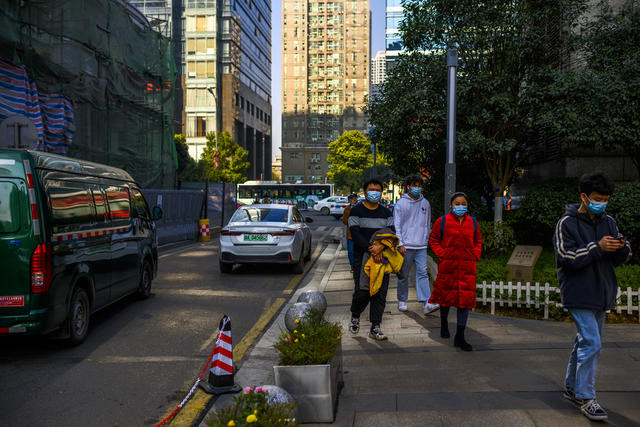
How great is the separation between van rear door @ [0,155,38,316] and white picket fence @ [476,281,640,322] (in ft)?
18.1

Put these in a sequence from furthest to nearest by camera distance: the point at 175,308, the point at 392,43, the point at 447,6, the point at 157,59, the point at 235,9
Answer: the point at 392,43 < the point at 235,9 < the point at 157,59 < the point at 447,6 < the point at 175,308

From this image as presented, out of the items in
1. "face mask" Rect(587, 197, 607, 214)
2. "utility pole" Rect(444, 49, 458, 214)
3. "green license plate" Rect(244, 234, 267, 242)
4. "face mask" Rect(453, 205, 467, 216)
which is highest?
"utility pole" Rect(444, 49, 458, 214)

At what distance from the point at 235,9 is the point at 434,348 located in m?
73.4

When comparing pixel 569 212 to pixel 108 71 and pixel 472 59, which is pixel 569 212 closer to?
pixel 472 59

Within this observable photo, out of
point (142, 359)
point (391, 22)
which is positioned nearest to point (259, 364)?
point (142, 359)

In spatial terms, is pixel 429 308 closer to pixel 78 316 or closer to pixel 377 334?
pixel 377 334

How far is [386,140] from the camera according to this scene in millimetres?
13188

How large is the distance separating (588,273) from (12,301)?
5192 mm

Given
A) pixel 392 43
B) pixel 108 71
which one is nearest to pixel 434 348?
pixel 108 71

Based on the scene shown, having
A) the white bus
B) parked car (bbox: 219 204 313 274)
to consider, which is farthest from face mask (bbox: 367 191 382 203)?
the white bus

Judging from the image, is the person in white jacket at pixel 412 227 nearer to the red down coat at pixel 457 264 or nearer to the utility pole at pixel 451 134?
the red down coat at pixel 457 264

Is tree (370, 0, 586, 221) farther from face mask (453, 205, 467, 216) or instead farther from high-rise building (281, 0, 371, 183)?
high-rise building (281, 0, 371, 183)

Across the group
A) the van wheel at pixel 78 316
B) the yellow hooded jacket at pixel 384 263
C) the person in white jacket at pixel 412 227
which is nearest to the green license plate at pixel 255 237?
the person in white jacket at pixel 412 227

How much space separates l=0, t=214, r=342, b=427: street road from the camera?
4.27 metres
